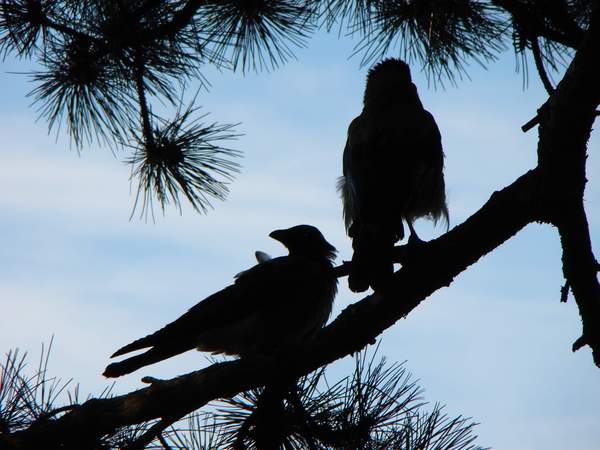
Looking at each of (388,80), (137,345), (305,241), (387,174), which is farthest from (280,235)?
(137,345)

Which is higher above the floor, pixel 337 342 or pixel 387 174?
pixel 387 174

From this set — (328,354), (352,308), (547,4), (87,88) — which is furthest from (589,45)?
(87,88)

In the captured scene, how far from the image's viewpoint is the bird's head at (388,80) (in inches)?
173

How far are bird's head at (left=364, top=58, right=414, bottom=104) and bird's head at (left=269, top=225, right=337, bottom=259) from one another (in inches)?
38.3

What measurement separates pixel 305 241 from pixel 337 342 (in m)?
2.49

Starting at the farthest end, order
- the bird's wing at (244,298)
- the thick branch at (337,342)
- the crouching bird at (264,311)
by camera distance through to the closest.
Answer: the crouching bird at (264,311) < the bird's wing at (244,298) < the thick branch at (337,342)

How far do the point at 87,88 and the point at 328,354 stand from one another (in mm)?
2336

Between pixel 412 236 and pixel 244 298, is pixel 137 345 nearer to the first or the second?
pixel 244 298

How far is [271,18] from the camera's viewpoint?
4332 millimetres

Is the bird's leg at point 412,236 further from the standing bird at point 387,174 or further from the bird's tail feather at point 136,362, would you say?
the bird's tail feather at point 136,362

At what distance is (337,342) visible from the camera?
2.53 m

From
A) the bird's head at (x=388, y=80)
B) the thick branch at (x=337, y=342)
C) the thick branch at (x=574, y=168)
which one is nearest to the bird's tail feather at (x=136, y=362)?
the thick branch at (x=337, y=342)

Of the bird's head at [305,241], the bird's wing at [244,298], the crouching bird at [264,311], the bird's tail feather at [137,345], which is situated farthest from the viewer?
the bird's head at [305,241]

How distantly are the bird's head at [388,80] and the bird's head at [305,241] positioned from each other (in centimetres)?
97
